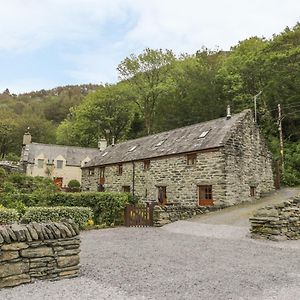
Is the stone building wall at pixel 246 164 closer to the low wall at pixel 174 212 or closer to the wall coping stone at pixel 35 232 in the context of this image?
the low wall at pixel 174 212

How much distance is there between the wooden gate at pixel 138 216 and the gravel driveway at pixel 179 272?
5.59 m

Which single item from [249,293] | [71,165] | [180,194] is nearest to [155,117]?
[71,165]

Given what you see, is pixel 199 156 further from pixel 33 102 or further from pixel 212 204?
pixel 33 102

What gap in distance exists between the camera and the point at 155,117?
4578cm

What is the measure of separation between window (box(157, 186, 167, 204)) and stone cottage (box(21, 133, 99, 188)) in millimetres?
21044

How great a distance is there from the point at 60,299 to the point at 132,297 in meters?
1.17

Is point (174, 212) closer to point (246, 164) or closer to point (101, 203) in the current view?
point (101, 203)

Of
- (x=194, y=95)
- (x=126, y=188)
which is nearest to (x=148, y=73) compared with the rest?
(x=194, y=95)

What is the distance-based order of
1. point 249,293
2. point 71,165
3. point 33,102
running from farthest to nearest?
point 33,102, point 71,165, point 249,293

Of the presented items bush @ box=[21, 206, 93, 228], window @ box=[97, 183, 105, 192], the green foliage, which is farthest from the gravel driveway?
the green foliage

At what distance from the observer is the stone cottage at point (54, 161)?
42188 millimetres

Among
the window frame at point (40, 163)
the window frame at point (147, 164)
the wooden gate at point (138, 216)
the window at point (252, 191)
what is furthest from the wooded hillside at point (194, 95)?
the wooden gate at point (138, 216)

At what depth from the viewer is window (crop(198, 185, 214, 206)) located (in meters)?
21.6

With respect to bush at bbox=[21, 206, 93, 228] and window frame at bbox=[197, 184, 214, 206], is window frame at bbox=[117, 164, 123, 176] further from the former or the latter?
bush at bbox=[21, 206, 93, 228]
